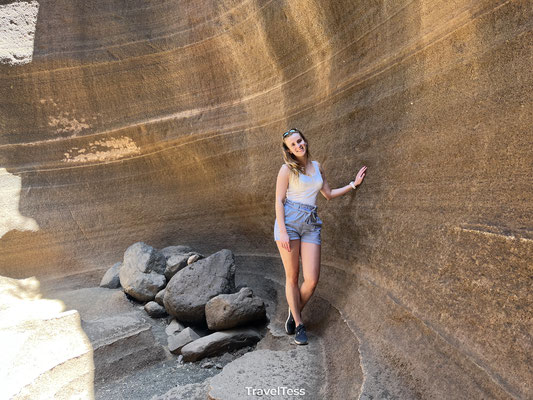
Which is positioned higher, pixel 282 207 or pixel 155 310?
pixel 282 207

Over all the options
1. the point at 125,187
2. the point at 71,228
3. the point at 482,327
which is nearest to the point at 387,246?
the point at 482,327

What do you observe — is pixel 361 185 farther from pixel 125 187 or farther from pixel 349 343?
pixel 125 187

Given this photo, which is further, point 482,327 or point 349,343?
point 349,343

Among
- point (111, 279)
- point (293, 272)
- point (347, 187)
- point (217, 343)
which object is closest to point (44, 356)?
point (217, 343)

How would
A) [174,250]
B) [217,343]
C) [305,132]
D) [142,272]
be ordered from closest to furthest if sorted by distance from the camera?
[217,343] < [305,132] < [142,272] < [174,250]

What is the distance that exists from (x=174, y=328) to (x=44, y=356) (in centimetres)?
108

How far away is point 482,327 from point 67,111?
4.92m

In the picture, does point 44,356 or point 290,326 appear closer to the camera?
point 44,356

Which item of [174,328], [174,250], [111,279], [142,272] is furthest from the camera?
[174,250]

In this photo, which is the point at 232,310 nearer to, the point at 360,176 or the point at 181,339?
the point at 181,339

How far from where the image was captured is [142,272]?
4.40m

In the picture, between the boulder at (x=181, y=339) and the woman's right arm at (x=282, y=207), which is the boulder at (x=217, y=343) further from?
the woman's right arm at (x=282, y=207)

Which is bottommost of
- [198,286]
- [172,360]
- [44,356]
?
[172,360]

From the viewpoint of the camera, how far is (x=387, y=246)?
9.02ft
